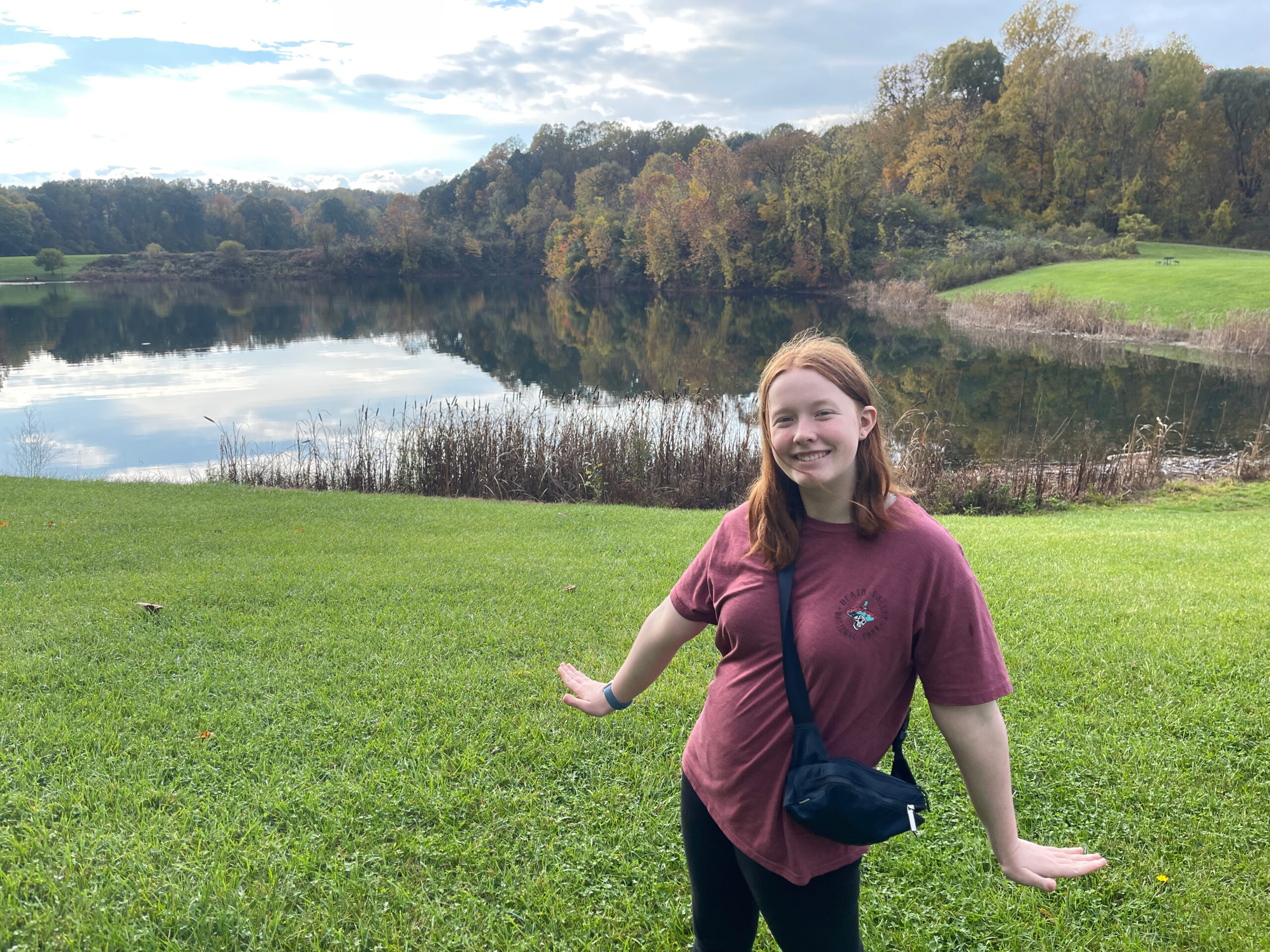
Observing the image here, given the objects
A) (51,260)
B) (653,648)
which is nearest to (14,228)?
(51,260)

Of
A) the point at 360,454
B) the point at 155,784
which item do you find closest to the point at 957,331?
the point at 360,454

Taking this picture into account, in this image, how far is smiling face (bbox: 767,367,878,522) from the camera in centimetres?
166

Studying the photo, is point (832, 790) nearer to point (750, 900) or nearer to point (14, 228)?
point (750, 900)

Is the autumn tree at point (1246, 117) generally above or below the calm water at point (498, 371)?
above

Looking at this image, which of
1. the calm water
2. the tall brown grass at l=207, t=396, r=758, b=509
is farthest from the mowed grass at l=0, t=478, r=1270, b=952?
the calm water

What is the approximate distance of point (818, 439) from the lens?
1.66 meters

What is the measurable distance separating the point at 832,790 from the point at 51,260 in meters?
86.6

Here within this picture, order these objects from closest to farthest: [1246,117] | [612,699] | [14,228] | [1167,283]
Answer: [612,699], [1167,283], [1246,117], [14,228]

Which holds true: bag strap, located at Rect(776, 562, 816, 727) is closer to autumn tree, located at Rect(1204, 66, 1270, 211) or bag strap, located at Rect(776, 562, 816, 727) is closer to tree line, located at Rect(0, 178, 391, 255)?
autumn tree, located at Rect(1204, 66, 1270, 211)

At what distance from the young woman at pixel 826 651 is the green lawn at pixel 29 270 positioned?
87818 mm

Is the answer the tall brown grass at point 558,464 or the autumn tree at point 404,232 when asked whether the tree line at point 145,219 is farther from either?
the tall brown grass at point 558,464

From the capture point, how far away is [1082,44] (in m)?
52.1

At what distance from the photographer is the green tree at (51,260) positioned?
6812 centimetres

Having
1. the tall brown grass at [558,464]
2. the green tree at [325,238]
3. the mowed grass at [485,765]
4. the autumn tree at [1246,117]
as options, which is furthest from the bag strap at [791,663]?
the green tree at [325,238]
